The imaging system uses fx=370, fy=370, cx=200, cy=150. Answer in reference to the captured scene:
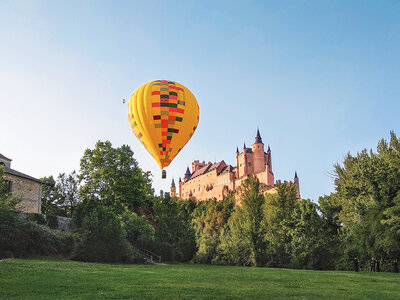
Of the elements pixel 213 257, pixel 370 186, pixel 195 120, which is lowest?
pixel 213 257

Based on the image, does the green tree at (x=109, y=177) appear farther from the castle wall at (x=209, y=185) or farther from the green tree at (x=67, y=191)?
the castle wall at (x=209, y=185)

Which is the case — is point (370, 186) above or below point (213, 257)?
above

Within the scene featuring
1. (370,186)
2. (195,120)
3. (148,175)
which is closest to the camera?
(195,120)

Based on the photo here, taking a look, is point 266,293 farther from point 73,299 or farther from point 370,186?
point 370,186

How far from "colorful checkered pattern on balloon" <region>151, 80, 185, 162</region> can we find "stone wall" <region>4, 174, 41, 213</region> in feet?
56.7

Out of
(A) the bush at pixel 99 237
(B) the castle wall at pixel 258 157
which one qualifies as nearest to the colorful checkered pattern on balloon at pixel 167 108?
(A) the bush at pixel 99 237

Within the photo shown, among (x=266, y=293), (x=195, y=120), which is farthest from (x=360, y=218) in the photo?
(x=266, y=293)

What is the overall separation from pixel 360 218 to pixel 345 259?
4.01m

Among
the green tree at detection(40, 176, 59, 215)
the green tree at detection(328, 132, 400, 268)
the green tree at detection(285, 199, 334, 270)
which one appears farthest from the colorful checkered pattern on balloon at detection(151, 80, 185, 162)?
the green tree at detection(40, 176, 59, 215)

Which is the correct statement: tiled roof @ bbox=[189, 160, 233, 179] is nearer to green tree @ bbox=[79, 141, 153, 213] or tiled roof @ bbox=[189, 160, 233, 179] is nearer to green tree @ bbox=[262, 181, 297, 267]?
green tree @ bbox=[262, 181, 297, 267]

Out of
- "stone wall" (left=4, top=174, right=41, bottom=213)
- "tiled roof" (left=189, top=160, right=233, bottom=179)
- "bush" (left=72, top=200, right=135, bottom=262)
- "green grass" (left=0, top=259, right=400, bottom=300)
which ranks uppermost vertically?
"tiled roof" (left=189, top=160, right=233, bottom=179)

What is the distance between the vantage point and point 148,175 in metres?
49.3

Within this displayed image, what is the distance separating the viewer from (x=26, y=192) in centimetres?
3450

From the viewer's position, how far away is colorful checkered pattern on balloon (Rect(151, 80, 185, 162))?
22344 millimetres
